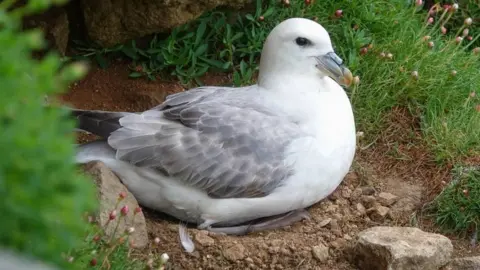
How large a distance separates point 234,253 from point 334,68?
100 cm

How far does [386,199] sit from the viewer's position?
441cm

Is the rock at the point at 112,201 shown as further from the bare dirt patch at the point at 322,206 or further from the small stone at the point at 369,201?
the small stone at the point at 369,201

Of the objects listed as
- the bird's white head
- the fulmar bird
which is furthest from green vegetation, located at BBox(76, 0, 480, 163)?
the fulmar bird

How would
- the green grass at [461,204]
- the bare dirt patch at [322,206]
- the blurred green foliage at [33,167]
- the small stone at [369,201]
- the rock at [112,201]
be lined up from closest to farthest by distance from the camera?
the blurred green foliage at [33,167], the rock at [112,201], the bare dirt patch at [322,206], the green grass at [461,204], the small stone at [369,201]

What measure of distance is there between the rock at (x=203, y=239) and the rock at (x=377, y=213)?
805 mm

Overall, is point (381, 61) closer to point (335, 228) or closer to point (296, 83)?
point (296, 83)

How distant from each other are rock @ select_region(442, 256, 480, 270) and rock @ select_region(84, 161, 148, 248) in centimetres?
124

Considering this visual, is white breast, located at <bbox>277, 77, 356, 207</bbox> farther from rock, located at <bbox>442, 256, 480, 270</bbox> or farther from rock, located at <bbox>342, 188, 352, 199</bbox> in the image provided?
rock, located at <bbox>442, 256, 480, 270</bbox>

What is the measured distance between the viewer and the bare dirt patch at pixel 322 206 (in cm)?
388

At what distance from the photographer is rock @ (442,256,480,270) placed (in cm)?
378

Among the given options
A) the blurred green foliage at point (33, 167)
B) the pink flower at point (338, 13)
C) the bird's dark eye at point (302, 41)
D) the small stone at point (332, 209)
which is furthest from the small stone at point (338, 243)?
the blurred green foliage at point (33, 167)

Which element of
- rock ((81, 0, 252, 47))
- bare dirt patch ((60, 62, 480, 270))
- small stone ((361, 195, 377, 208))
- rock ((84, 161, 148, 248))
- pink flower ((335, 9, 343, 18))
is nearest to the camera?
rock ((84, 161, 148, 248))

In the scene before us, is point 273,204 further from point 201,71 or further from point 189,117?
point 201,71

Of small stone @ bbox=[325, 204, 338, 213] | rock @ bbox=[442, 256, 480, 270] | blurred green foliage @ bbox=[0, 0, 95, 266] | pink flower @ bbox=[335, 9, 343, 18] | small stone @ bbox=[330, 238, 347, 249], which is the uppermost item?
blurred green foliage @ bbox=[0, 0, 95, 266]
